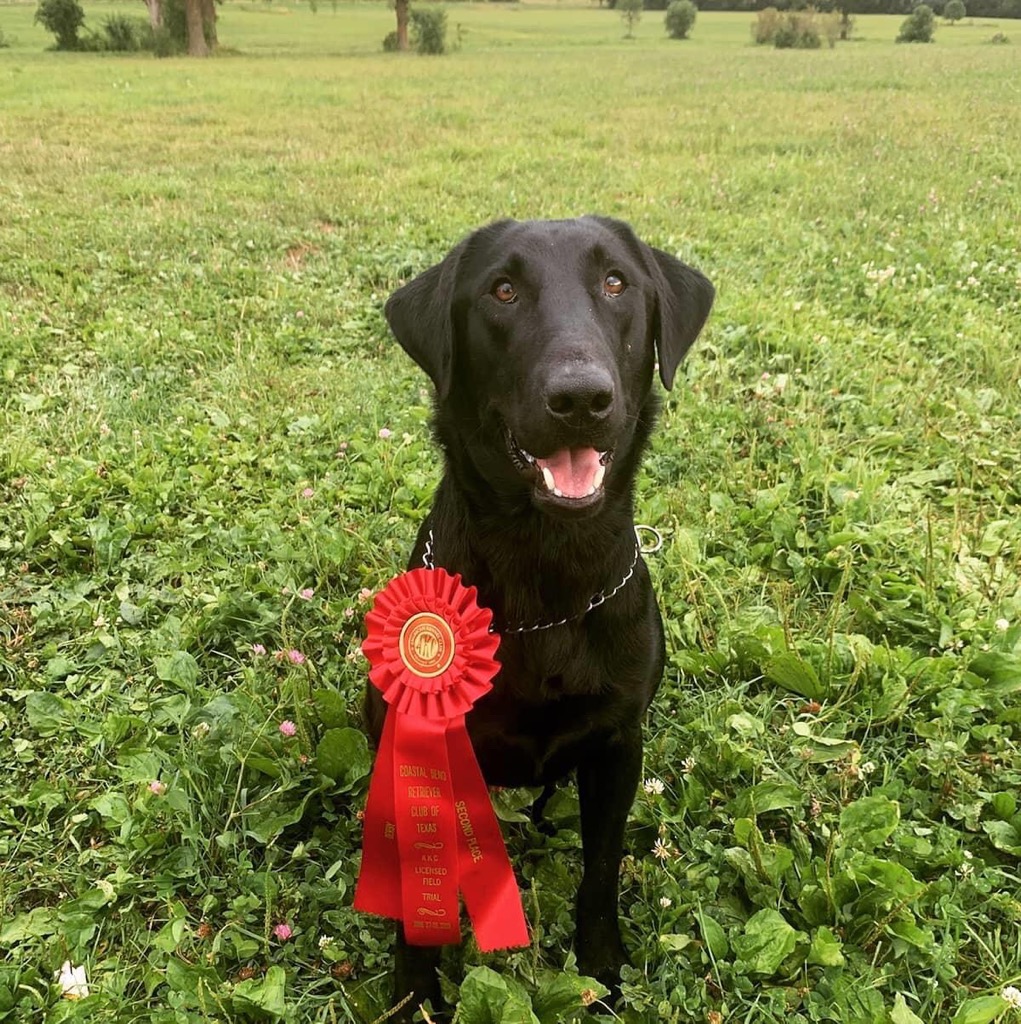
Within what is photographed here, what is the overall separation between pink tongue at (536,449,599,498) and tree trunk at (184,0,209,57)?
1280 inches

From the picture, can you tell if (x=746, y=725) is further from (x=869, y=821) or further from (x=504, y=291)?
(x=504, y=291)

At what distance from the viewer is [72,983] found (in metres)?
1.87

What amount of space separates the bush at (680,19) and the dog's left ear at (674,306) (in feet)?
158

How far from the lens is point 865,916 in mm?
1954

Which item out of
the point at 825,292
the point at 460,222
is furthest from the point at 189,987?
the point at 460,222

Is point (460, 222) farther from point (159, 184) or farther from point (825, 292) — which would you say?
point (159, 184)

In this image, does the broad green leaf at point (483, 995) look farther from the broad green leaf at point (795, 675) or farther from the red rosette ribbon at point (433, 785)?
the broad green leaf at point (795, 675)

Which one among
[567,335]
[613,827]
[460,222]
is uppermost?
[567,335]

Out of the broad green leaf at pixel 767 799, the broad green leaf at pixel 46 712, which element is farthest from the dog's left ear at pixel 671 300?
the broad green leaf at pixel 46 712

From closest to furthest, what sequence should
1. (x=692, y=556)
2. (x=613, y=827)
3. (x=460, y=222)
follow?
(x=613, y=827), (x=692, y=556), (x=460, y=222)

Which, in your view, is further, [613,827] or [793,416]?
[793,416]

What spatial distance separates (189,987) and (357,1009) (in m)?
0.39

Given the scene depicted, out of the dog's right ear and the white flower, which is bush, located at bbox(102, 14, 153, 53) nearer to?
the dog's right ear

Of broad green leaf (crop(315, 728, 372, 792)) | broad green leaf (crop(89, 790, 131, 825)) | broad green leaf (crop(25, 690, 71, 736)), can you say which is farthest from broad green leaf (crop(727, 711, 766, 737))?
broad green leaf (crop(25, 690, 71, 736))
